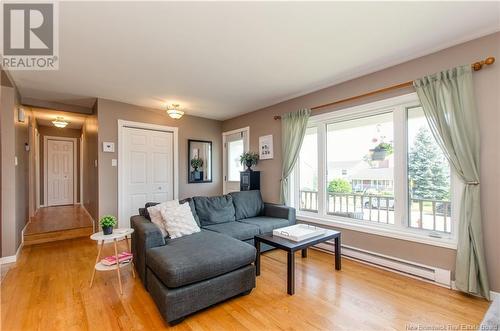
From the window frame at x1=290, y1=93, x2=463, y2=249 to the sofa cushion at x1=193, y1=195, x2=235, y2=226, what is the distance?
4.54ft

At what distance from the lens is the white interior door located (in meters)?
5.31

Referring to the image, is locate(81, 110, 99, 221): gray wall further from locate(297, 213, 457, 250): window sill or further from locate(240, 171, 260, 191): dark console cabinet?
locate(297, 213, 457, 250): window sill

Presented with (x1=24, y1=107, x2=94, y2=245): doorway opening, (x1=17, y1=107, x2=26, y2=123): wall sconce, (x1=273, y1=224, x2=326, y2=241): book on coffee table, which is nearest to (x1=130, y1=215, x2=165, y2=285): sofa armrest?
(x1=273, y1=224, x2=326, y2=241): book on coffee table

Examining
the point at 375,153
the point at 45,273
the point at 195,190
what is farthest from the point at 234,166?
the point at 45,273

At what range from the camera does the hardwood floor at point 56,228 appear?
12.7ft

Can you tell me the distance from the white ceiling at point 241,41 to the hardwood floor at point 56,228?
Answer: 237cm

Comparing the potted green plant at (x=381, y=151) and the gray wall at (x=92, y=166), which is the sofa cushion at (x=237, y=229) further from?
the gray wall at (x=92, y=166)

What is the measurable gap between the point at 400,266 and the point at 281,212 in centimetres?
170

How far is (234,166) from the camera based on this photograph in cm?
549

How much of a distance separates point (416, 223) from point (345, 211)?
91 cm

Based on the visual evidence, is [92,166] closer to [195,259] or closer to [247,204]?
[247,204]

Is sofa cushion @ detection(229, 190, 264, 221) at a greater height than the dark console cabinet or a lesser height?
lesser

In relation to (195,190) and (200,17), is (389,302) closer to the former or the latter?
(200,17)

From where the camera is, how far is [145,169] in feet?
14.9
